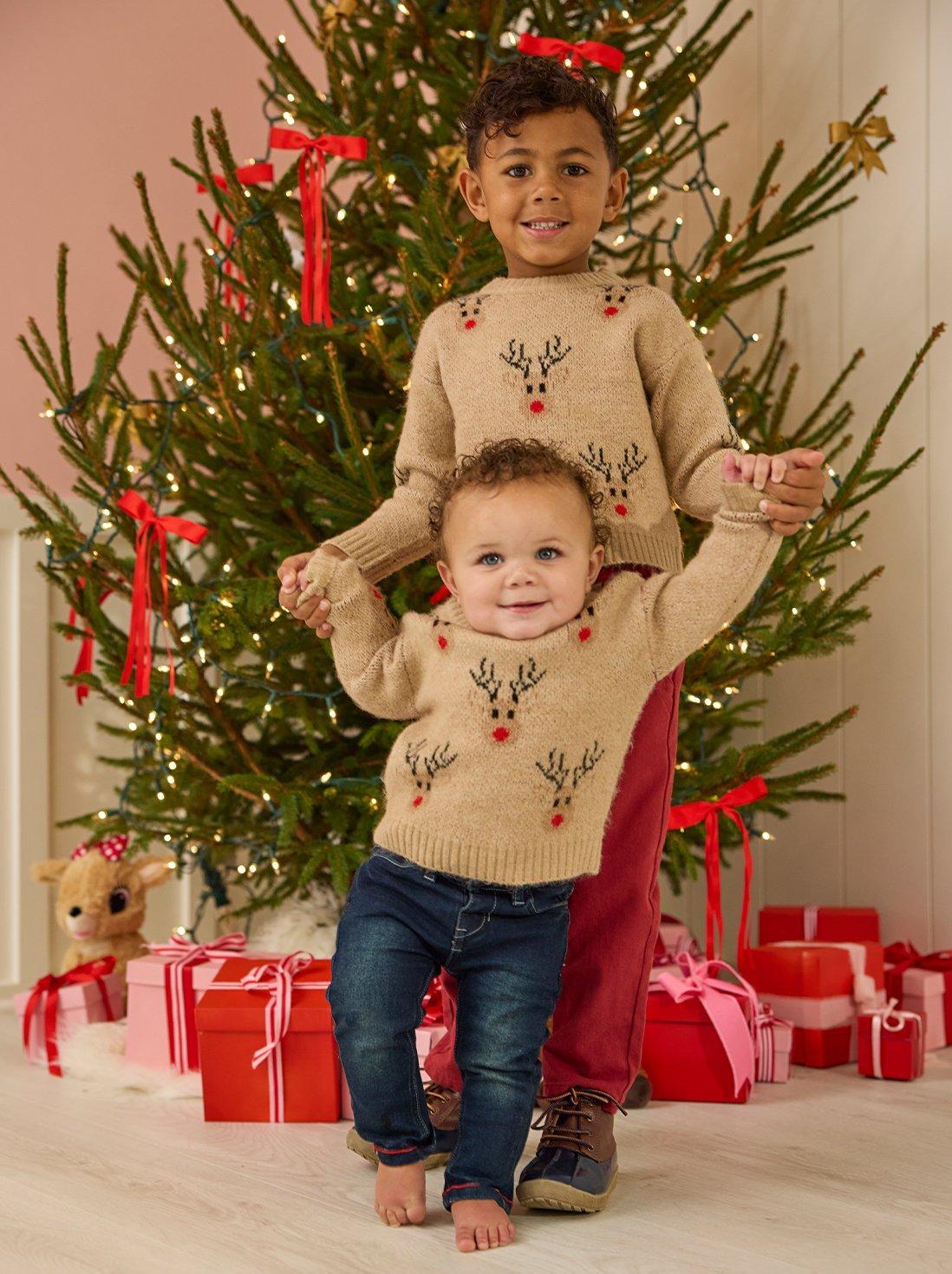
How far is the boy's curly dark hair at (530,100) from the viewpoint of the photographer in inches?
54.1

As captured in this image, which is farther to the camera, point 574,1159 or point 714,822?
point 714,822

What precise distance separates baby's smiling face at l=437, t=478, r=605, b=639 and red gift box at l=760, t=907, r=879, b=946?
39.9 inches

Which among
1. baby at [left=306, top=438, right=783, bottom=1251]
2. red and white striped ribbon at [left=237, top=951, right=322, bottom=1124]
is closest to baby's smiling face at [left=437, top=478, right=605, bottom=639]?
baby at [left=306, top=438, right=783, bottom=1251]

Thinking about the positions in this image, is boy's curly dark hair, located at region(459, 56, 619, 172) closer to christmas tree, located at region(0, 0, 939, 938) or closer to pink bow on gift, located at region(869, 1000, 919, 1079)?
christmas tree, located at region(0, 0, 939, 938)

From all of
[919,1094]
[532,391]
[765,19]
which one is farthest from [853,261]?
[919,1094]

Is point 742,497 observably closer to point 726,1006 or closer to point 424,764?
point 424,764

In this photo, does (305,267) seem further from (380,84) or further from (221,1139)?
(221,1139)

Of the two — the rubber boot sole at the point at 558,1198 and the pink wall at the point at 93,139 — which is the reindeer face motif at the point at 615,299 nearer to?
the rubber boot sole at the point at 558,1198

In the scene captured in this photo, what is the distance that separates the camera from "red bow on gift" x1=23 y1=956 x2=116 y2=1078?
1.91 m

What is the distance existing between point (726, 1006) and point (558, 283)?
0.90 metres

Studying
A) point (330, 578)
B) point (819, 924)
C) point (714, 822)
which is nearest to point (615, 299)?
point (330, 578)

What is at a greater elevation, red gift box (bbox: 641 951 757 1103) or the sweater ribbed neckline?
the sweater ribbed neckline

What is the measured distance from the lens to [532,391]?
4.54ft

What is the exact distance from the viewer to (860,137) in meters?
2.05
